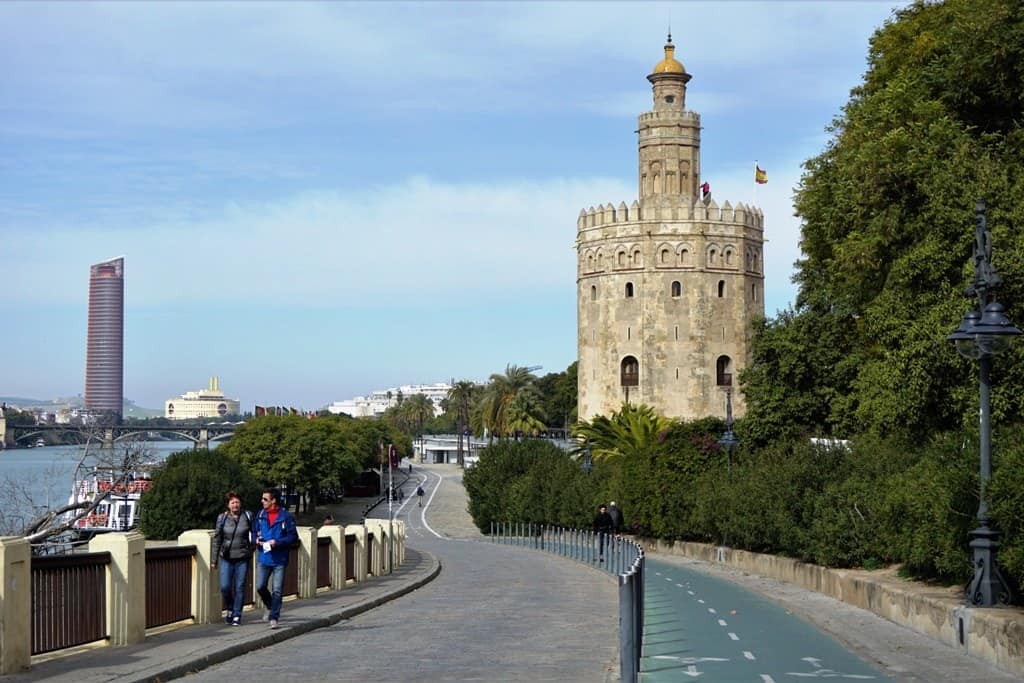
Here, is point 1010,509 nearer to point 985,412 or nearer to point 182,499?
point 985,412

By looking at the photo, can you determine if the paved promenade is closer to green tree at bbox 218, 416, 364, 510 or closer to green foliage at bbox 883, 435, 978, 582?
green foliage at bbox 883, 435, 978, 582

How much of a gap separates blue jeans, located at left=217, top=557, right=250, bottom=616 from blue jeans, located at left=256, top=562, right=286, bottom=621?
337 mm

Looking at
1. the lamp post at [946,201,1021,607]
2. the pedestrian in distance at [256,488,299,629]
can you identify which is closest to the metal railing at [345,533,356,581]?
the pedestrian in distance at [256,488,299,629]

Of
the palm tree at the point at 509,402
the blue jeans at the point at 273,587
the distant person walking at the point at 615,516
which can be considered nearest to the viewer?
the blue jeans at the point at 273,587

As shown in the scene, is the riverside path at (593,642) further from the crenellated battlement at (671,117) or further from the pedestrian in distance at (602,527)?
the crenellated battlement at (671,117)

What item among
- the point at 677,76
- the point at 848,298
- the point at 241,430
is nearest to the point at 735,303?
the point at 677,76

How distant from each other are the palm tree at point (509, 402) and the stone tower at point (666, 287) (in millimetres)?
26345

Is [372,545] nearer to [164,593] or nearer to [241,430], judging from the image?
[164,593]

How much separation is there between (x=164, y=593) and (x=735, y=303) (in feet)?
255

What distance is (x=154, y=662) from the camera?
1252 cm

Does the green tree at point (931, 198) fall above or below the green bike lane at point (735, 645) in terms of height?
above

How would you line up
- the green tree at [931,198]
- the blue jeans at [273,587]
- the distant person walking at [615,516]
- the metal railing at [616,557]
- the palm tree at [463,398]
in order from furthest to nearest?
the palm tree at [463,398] < the distant person walking at [615,516] < the green tree at [931,198] < the blue jeans at [273,587] < the metal railing at [616,557]

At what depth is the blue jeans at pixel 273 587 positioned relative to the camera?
52.6 ft

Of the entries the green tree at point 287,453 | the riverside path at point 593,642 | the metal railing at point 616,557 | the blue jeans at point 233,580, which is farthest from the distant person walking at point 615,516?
the green tree at point 287,453
